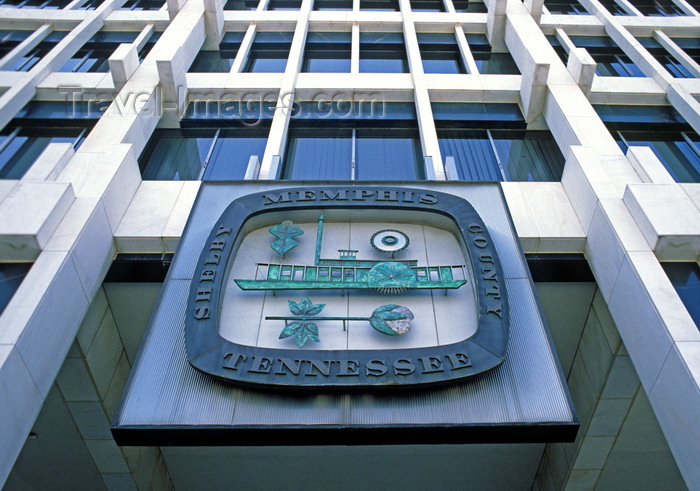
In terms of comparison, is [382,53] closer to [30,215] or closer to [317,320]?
[317,320]

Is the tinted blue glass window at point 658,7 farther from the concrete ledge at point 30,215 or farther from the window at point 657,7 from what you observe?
the concrete ledge at point 30,215

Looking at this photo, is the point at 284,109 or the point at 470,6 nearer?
the point at 284,109

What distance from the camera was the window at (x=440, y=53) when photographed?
61.4 feet

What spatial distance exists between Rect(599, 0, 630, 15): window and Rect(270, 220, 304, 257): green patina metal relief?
762 inches

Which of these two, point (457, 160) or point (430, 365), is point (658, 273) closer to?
point (430, 365)

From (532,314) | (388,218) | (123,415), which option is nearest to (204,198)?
(388,218)

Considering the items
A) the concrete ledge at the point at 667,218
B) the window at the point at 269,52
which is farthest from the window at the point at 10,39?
the concrete ledge at the point at 667,218

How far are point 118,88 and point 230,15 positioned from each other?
23.3 feet

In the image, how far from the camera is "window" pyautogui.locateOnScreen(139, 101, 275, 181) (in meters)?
14.4

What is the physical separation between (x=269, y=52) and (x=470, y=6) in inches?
362

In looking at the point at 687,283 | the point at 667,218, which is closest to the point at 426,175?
the point at 667,218

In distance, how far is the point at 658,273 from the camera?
9.42 m

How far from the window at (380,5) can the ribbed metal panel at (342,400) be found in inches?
702

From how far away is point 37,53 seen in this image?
62.0 ft
